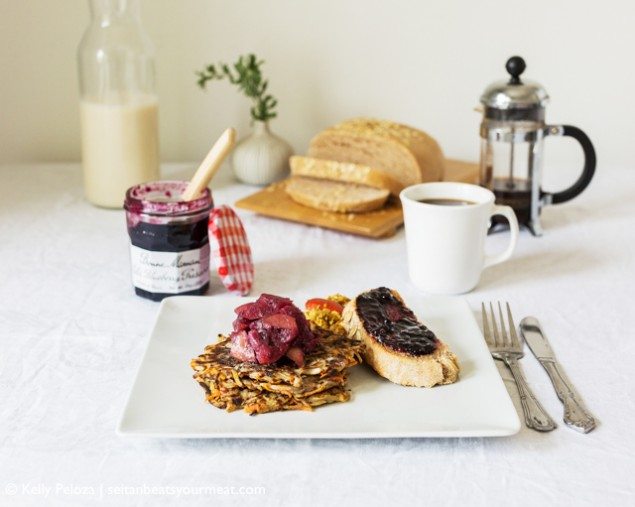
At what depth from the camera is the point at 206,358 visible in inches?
37.4

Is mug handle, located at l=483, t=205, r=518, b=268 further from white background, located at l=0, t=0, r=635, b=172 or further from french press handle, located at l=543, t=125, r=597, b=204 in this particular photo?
white background, located at l=0, t=0, r=635, b=172

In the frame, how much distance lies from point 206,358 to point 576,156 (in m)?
1.23

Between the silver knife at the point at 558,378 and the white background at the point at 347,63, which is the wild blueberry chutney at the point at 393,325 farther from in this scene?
the white background at the point at 347,63

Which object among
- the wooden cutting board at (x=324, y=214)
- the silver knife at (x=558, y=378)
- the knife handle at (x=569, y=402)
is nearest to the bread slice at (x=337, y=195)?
the wooden cutting board at (x=324, y=214)

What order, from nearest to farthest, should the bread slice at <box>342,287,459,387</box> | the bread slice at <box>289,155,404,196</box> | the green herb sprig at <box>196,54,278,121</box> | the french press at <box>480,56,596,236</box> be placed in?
the bread slice at <box>342,287,459,387</box> → the french press at <box>480,56,596,236</box> → the bread slice at <box>289,155,404,196</box> → the green herb sprig at <box>196,54,278,121</box>

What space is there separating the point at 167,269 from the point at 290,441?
0.41 meters

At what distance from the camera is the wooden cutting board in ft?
4.85

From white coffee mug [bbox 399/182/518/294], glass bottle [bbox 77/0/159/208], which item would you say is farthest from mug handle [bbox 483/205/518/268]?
glass bottle [bbox 77/0/159/208]

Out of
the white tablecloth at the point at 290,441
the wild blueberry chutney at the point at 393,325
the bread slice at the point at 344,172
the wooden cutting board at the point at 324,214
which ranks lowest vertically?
the white tablecloth at the point at 290,441

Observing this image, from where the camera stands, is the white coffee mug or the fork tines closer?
the fork tines

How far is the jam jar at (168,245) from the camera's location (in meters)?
1.17

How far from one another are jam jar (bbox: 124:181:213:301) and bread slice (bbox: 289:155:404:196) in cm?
42

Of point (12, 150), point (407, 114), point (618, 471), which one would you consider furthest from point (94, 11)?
point (618, 471)

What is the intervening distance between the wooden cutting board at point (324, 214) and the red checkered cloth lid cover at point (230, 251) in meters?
0.27
